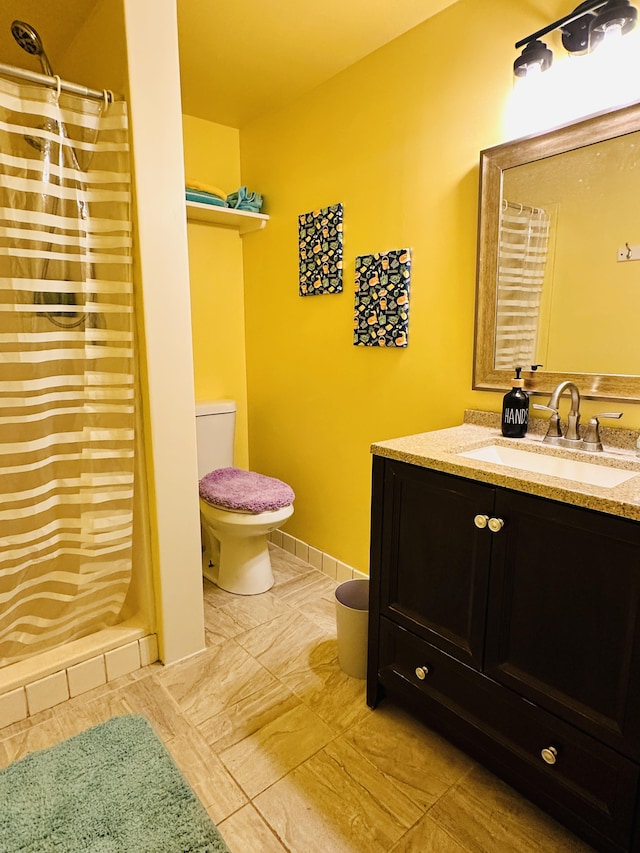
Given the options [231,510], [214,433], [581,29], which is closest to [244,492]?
[231,510]

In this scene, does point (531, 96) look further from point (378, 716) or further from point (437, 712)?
point (378, 716)

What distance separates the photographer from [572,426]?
144 cm

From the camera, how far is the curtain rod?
133 centimetres

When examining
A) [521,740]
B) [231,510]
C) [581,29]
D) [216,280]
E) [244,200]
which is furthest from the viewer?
[216,280]

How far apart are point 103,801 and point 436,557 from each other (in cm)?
106

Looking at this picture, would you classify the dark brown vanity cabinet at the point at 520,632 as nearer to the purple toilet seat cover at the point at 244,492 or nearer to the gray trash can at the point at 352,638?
the gray trash can at the point at 352,638

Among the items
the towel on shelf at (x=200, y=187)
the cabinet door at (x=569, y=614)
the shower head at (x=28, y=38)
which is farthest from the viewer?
the towel on shelf at (x=200, y=187)

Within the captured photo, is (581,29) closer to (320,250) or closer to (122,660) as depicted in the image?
(320,250)

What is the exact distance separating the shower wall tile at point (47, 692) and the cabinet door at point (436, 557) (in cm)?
107

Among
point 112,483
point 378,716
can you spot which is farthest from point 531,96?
point 378,716

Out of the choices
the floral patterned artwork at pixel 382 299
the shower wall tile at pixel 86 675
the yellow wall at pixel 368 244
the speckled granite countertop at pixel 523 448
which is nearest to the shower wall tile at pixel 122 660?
the shower wall tile at pixel 86 675

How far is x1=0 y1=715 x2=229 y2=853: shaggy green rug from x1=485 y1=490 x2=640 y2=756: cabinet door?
83 centimetres

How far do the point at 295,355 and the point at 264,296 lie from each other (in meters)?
0.40

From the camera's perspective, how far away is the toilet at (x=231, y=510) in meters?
2.09
